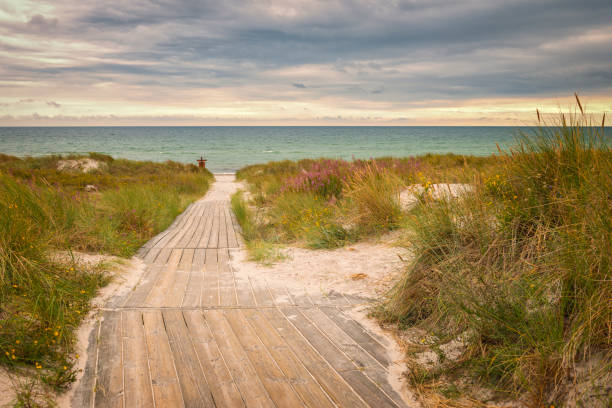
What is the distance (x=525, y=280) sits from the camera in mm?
2494

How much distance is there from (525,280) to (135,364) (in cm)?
281

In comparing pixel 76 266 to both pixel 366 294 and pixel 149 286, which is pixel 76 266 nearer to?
pixel 149 286

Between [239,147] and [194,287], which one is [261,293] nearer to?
[194,287]

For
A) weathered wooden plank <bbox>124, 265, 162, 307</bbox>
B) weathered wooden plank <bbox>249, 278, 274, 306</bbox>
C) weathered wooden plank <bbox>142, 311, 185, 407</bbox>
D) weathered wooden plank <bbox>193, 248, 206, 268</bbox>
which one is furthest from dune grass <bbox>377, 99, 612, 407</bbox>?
weathered wooden plank <bbox>193, 248, 206, 268</bbox>

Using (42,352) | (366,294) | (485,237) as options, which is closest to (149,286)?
(42,352)

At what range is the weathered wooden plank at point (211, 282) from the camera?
3.78 m

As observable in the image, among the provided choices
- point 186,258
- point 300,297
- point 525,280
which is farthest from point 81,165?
point 525,280

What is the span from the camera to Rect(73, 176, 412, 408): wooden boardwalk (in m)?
2.26

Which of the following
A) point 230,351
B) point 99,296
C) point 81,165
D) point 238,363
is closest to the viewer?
point 238,363

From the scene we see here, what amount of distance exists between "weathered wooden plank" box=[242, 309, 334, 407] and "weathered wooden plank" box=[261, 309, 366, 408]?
4 centimetres

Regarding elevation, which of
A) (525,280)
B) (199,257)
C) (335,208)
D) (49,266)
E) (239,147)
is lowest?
(199,257)

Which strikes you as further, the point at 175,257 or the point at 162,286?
the point at 175,257

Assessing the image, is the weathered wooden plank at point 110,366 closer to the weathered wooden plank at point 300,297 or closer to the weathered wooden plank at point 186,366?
the weathered wooden plank at point 186,366

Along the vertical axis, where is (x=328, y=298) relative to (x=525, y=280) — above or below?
below
